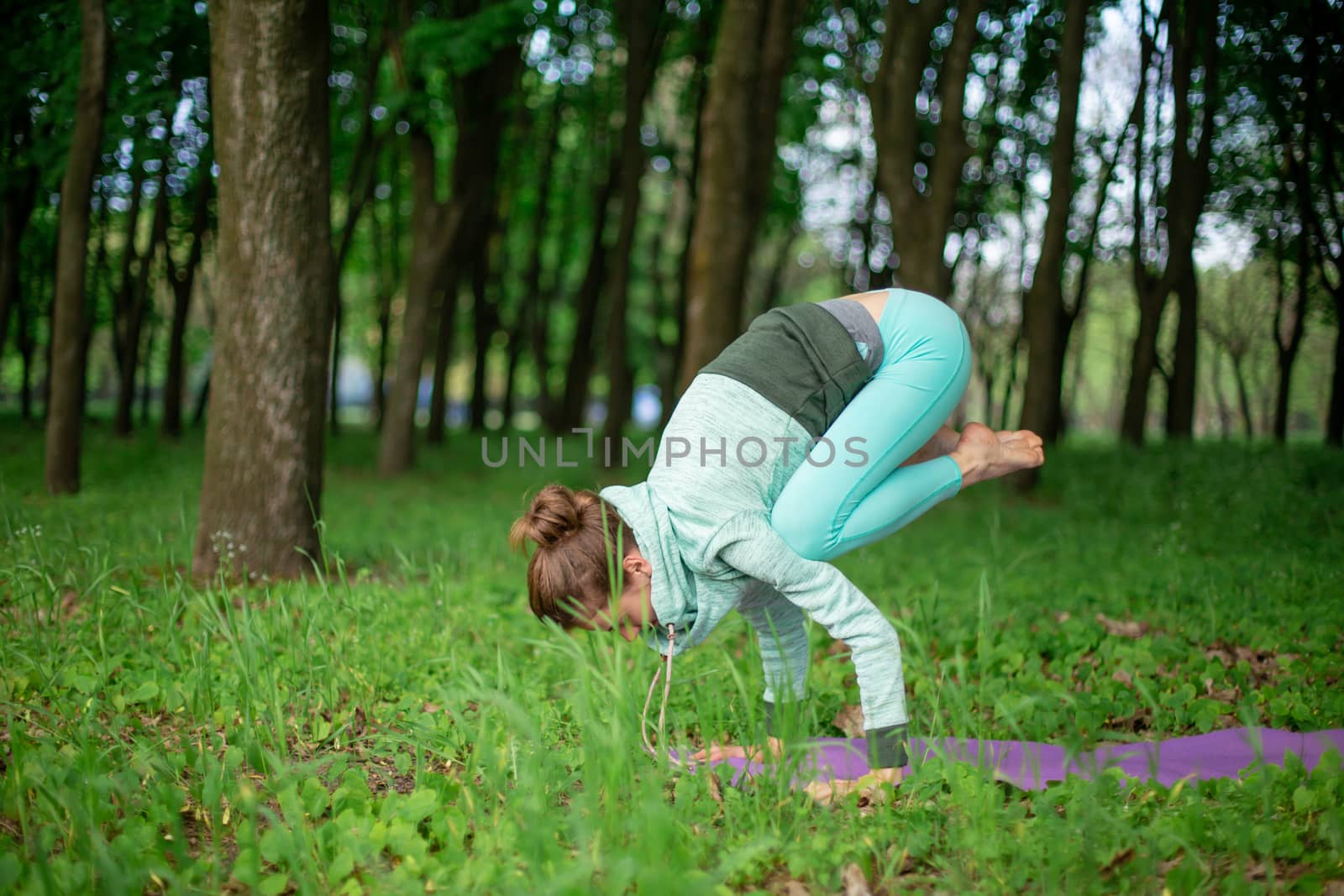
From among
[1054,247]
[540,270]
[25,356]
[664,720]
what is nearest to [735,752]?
[664,720]

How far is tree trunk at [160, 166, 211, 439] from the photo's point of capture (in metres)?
13.9

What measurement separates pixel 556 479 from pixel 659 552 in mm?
8902

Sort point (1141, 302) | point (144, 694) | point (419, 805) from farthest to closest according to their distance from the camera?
point (1141, 302) < point (144, 694) < point (419, 805)

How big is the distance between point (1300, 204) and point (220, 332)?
14.5 meters

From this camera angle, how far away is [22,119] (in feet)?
35.0

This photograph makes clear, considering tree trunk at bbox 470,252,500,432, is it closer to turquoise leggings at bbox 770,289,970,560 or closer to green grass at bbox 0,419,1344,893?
green grass at bbox 0,419,1344,893

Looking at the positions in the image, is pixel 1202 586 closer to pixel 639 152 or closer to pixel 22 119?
pixel 639 152

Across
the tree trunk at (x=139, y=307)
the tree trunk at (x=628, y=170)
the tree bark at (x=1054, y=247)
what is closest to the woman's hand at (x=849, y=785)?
the tree bark at (x=1054, y=247)

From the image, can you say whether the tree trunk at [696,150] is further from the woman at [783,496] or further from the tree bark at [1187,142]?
the woman at [783,496]

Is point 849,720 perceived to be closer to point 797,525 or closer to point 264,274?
point 797,525

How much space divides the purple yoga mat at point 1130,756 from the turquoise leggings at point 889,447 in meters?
0.62

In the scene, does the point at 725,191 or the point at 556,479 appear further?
the point at 556,479

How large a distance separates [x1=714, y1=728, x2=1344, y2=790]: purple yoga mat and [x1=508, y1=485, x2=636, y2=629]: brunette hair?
633 millimetres

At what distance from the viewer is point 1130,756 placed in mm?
2711
